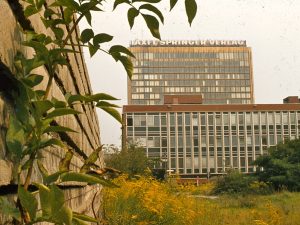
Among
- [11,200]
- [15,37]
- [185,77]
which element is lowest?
[11,200]

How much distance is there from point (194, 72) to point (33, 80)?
498ft

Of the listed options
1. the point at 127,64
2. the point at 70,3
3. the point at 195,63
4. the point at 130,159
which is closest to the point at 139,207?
the point at 127,64

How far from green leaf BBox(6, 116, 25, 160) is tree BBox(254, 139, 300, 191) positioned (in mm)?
30923

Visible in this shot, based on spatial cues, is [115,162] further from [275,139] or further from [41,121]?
[275,139]

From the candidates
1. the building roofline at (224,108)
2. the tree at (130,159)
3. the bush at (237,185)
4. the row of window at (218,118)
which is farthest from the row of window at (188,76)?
the bush at (237,185)

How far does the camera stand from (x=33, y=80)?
982mm

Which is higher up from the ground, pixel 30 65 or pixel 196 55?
pixel 196 55

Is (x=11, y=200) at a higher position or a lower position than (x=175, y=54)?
lower

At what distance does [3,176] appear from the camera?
859 millimetres

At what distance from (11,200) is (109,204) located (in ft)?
17.2

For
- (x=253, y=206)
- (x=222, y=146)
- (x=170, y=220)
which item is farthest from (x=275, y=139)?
(x=170, y=220)

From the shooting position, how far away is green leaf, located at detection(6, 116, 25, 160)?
88cm

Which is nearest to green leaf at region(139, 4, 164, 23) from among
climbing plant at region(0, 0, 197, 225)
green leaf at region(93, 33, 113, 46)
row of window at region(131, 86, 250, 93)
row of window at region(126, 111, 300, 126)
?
climbing plant at region(0, 0, 197, 225)

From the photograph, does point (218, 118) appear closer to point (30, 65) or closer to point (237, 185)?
point (237, 185)
